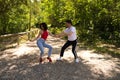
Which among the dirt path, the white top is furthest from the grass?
the white top

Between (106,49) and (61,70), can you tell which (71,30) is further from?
(106,49)

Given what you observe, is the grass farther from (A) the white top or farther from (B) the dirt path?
(A) the white top

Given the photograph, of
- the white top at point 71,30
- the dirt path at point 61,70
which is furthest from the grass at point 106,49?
the white top at point 71,30

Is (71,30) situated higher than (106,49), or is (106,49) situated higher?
(71,30)

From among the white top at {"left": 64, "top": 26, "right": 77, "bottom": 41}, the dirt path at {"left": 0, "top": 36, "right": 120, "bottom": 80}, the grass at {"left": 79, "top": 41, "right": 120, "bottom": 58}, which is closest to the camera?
the dirt path at {"left": 0, "top": 36, "right": 120, "bottom": 80}

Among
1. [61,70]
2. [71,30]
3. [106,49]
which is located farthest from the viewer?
[106,49]

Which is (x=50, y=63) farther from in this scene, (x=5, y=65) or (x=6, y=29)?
(x=6, y=29)

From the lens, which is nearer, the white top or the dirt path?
the dirt path

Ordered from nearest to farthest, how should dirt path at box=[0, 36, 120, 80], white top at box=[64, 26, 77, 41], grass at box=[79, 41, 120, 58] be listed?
dirt path at box=[0, 36, 120, 80] < white top at box=[64, 26, 77, 41] < grass at box=[79, 41, 120, 58]

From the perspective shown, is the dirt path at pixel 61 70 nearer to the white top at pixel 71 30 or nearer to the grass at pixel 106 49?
the white top at pixel 71 30

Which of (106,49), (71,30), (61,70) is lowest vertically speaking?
(106,49)

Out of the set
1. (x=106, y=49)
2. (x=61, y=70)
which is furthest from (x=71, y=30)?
(x=106, y=49)

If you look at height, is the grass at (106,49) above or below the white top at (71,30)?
below

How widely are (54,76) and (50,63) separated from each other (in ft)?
7.01
